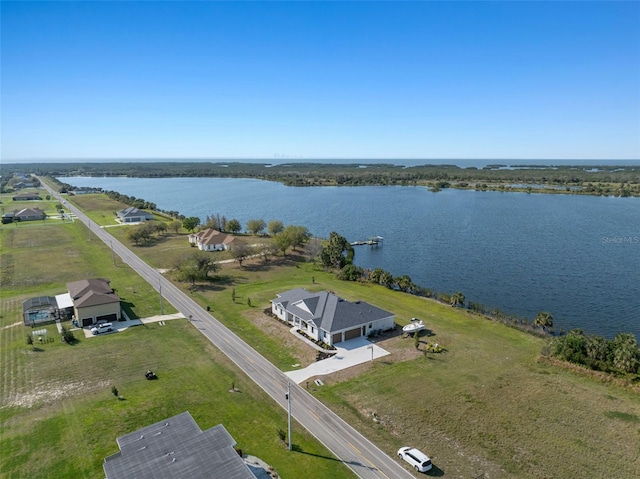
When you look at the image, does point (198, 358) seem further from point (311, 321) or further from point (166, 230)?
point (166, 230)

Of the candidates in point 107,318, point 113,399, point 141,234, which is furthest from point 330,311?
point 141,234

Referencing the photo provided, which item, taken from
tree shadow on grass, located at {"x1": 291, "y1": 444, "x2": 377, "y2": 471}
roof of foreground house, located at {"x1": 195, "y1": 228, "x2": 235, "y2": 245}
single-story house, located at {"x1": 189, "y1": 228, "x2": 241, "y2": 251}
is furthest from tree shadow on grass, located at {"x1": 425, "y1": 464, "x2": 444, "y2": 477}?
roof of foreground house, located at {"x1": 195, "y1": 228, "x2": 235, "y2": 245}

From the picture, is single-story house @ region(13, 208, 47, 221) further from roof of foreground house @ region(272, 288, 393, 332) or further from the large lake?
roof of foreground house @ region(272, 288, 393, 332)

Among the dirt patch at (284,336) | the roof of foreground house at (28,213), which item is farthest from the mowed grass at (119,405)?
the roof of foreground house at (28,213)

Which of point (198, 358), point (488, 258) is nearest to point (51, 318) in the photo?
point (198, 358)

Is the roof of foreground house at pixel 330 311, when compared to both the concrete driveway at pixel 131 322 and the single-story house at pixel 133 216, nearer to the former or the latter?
the concrete driveway at pixel 131 322

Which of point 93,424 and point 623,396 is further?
point 623,396

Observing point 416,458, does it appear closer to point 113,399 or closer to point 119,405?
point 119,405
